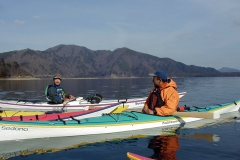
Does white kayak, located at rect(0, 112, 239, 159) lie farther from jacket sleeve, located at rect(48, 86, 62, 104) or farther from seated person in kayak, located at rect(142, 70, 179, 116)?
jacket sleeve, located at rect(48, 86, 62, 104)

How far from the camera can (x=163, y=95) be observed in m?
9.81

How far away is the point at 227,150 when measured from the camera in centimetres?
822

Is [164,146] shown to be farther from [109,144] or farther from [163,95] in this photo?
[163,95]

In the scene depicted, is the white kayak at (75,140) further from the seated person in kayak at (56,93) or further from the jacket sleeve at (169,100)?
the seated person in kayak at (56,93)

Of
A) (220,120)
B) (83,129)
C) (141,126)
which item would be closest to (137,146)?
(141,126)

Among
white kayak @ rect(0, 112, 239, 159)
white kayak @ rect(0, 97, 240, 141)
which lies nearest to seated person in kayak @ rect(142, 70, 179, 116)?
white kayak @ rect(0, 97, 240, 141)

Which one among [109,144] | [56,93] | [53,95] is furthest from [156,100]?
[53,95]

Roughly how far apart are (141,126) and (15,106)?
12.2 meters

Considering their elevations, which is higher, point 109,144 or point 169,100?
point 169,100

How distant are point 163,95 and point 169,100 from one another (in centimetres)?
32

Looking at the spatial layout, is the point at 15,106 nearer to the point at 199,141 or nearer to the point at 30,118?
the point at 30,118

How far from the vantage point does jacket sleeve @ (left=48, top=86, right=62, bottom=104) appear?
15609mm

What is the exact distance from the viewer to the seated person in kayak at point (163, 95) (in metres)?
9.73

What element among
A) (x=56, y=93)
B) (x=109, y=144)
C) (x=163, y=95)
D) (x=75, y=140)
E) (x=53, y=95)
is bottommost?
(x=109, y=144)
